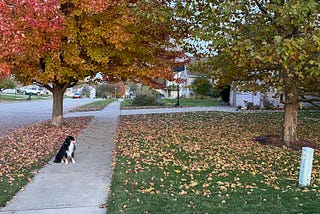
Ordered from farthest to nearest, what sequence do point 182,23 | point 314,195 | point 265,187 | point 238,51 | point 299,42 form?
point 182,23 → point 238,51 → point 299,42 → point 265,187 → point 314,195

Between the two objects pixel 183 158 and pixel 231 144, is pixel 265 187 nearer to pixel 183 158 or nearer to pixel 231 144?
pixel 183 158

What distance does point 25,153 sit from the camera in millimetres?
9211

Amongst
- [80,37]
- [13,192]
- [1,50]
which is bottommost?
[13,192]

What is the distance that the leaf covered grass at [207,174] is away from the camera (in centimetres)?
514

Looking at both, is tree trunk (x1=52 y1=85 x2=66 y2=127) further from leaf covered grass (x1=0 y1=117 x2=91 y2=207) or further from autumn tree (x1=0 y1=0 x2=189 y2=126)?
autumn tree (x1=0 y1=0 x2=189 y2=126)

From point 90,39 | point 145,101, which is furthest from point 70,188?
point 145,101

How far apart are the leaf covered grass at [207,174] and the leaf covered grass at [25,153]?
165cm

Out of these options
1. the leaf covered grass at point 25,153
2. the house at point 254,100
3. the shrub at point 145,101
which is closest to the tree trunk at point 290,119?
the leaf covered grass at point 25,153

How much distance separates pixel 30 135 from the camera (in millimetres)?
12375

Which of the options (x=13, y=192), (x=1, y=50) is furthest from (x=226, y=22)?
(x=13, y=192)

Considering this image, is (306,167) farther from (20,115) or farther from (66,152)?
(20,115)

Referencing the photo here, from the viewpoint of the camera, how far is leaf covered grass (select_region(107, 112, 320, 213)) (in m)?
5.14

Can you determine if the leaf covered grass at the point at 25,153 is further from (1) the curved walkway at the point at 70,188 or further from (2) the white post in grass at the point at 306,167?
(2) the white post in grass at the point at 306,167

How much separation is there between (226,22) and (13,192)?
6.08 meters
